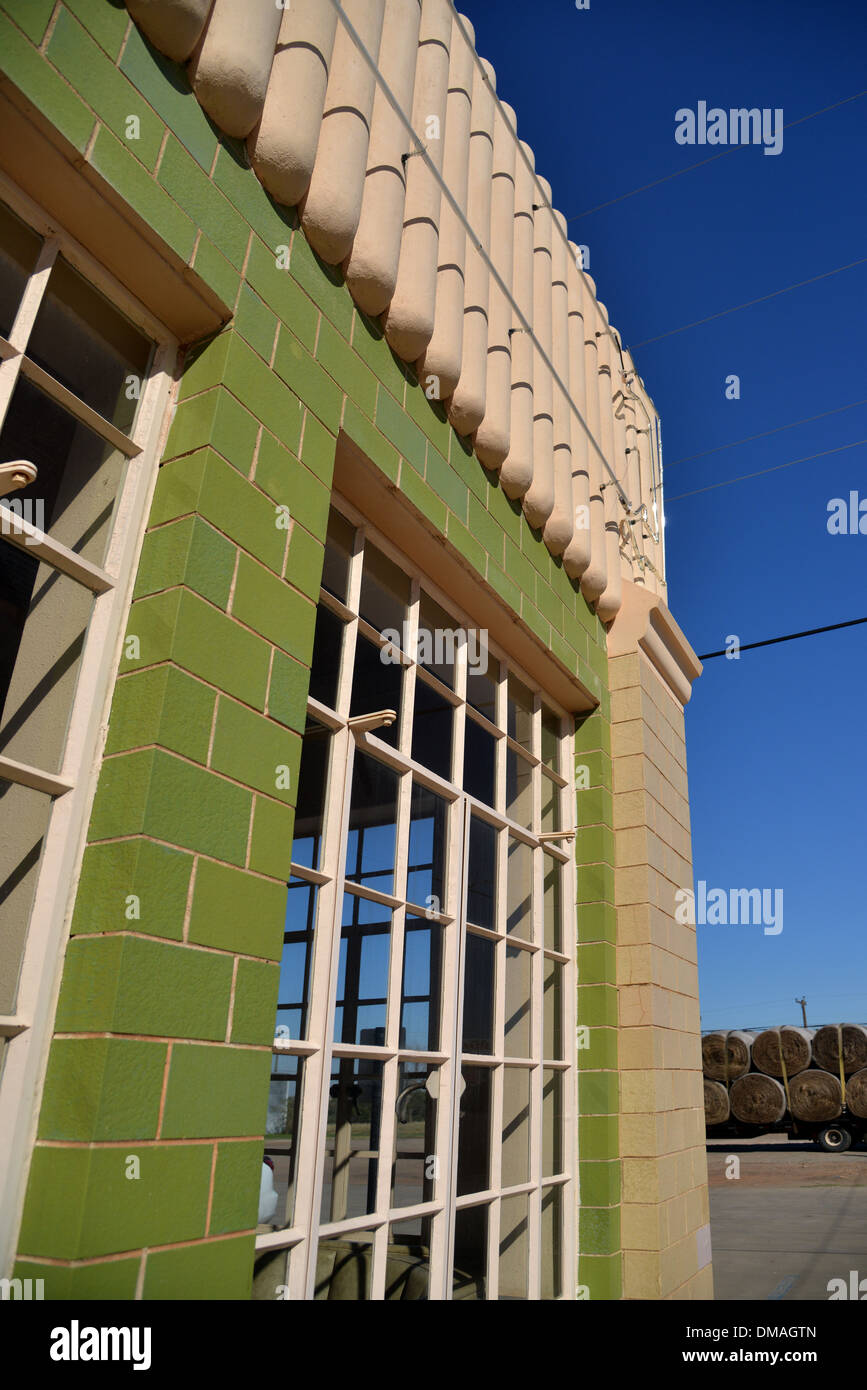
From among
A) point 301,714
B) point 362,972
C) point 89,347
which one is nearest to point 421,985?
point 362,972

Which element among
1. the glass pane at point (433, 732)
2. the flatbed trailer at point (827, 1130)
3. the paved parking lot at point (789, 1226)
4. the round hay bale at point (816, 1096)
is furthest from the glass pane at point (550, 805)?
the round hay bale at point (816, 1096)

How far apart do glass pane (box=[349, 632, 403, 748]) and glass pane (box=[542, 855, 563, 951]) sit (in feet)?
4.51

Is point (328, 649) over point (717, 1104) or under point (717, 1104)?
over

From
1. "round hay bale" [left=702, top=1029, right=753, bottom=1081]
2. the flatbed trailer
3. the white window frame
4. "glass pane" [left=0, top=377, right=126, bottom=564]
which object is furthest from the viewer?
"round hay bale" [left=702, top=1029, right=753, bottom=1081]

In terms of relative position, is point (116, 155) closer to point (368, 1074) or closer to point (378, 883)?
point (378, 883)

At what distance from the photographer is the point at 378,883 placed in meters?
2.75

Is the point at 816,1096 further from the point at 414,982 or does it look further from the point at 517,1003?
the point at 414,982

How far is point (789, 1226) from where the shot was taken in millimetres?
8781

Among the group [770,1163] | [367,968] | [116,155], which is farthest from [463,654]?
[770,1163]

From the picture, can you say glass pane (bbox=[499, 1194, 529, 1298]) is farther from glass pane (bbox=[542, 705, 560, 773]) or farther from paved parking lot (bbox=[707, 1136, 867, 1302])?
paved parking lot (bbox=[707, 1136, 867, 1302])

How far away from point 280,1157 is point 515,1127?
4.66ft

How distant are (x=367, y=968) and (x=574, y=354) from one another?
3.61 m

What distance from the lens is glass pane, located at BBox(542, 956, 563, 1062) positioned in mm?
3764

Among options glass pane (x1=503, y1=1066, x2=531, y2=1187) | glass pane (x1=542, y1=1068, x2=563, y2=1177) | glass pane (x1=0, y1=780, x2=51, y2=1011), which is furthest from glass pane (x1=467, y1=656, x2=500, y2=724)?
glass pane (x1=0, y1=780, x2=51, y2=1011)
